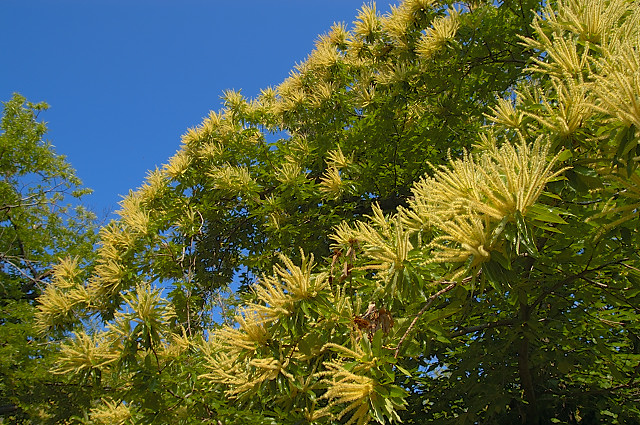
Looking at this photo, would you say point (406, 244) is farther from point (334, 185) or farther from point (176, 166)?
point (176, 166)

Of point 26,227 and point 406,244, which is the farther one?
point 26,227

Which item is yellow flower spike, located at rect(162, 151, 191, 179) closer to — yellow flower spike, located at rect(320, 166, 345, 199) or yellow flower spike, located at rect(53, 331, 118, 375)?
yellow flower spike, located at rect(320, 166, 345, 199)

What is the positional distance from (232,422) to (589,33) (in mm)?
2438

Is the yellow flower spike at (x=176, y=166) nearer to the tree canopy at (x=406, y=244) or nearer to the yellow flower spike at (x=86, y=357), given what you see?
the tree canopy at (x=406, y=244)

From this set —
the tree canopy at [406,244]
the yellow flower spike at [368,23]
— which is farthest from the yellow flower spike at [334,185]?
the yellow flower spike at [368,23]

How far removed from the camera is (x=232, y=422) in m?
2.53

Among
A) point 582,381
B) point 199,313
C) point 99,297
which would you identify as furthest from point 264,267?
point 582,381

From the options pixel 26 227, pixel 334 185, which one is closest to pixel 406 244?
pixel 334 185

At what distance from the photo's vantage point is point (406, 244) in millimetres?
1737

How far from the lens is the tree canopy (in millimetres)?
1656

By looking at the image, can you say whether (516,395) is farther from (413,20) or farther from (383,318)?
(413,20)

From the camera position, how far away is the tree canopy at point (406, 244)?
5.43 ft

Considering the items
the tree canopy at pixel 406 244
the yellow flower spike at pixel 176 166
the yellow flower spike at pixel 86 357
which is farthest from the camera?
the yellow flower spike at pixel 176 166

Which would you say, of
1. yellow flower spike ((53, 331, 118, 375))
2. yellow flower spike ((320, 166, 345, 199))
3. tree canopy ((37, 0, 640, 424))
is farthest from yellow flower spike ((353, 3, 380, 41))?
yellow flower spike ((53, 331, 118, 375))
